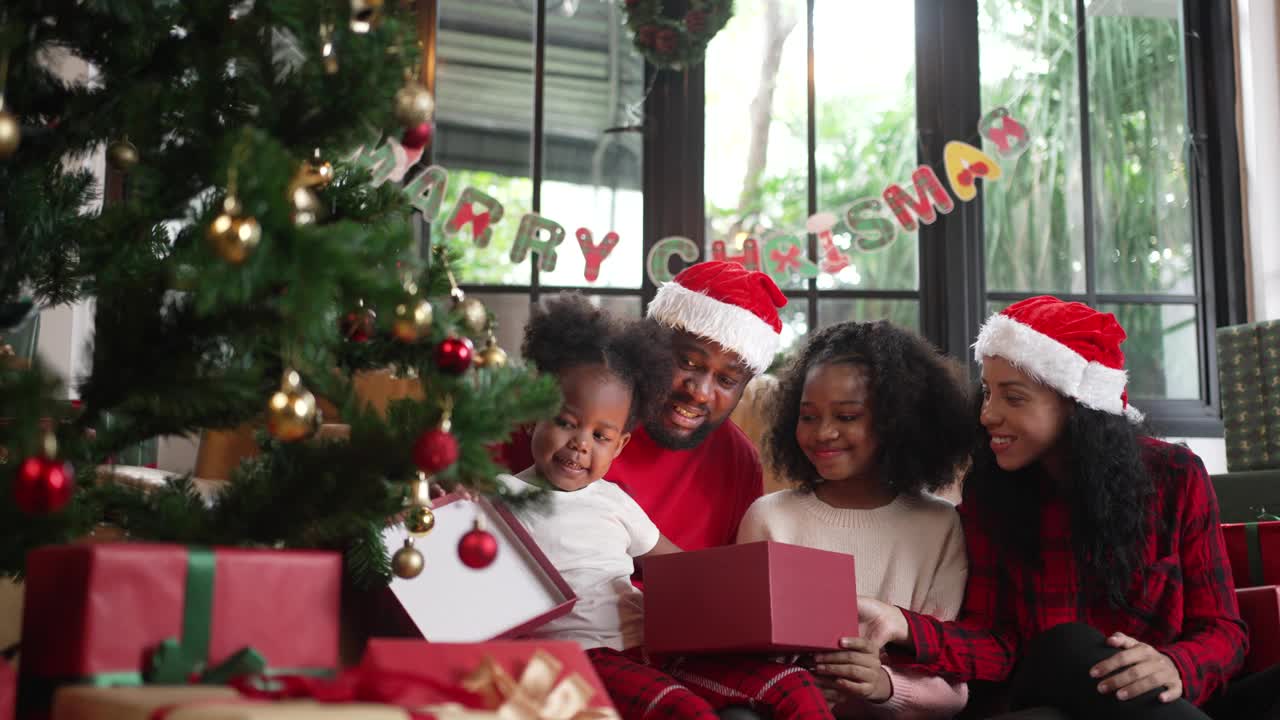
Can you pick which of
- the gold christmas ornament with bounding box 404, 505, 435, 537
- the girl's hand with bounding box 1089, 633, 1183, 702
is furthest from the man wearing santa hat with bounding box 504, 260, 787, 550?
the gold christmas ornament with bounding box 404, 505, 435, 537

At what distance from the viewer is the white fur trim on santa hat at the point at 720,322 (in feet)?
7.67

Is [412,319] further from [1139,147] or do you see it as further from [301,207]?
[1139,147]

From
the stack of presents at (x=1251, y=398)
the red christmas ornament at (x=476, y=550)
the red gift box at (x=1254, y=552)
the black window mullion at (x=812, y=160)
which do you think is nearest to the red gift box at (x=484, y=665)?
the red christmas ornament at (x=476, y=550)

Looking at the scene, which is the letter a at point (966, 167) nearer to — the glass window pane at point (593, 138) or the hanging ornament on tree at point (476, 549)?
the glass window pane at point (593, 138)

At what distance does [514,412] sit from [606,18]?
10.0ft

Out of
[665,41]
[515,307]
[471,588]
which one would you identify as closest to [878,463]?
[471,588]

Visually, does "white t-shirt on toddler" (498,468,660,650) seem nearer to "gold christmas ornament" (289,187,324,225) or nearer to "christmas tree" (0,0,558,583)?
"christmas tree" (0,0,558,583)

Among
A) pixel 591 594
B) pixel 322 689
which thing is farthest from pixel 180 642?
pixel 591 594

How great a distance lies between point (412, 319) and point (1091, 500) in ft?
4.24

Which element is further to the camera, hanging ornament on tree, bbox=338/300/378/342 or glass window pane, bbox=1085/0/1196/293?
glass window pane, bbox=1085/0/1196/293

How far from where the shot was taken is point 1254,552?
2117 mm

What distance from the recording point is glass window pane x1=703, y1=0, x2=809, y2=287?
3832 millimetres

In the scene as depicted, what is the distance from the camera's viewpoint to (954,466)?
6.96 ft

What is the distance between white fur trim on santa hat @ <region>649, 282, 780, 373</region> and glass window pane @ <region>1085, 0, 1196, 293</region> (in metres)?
1.95
